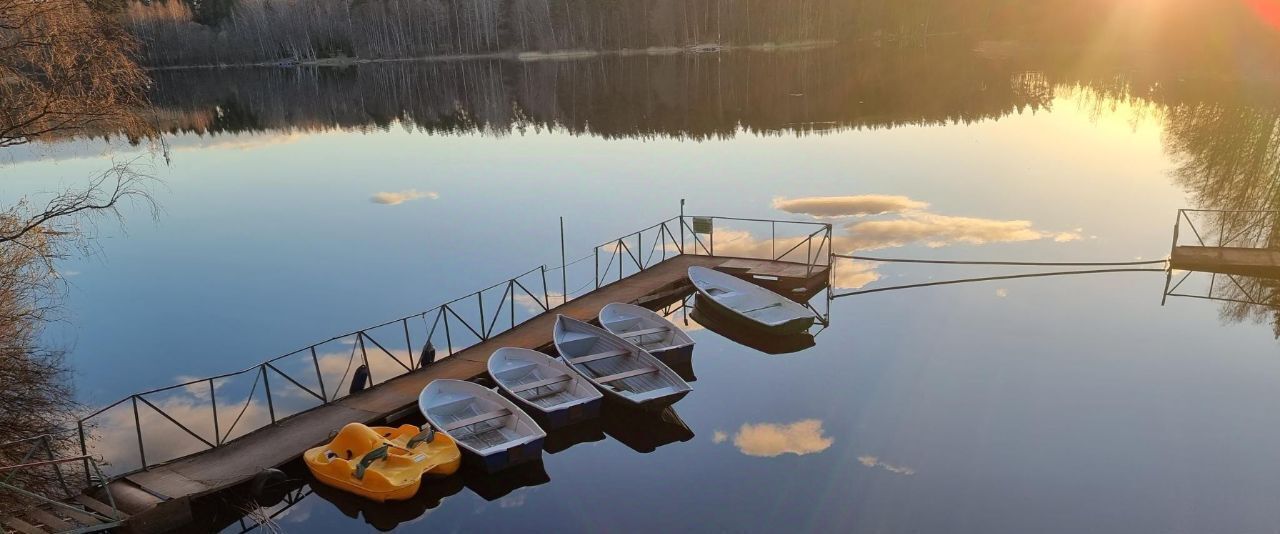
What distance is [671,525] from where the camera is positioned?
15703 mm

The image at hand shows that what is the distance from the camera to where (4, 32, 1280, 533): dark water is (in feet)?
54.9

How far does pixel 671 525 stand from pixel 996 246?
23261 mm

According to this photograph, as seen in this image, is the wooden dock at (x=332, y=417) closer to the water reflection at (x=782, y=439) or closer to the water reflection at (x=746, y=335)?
the water reflection at (x=746, y=335)

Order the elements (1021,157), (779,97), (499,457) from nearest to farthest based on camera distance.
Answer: (499,457) < (1021,157) < (779,97)

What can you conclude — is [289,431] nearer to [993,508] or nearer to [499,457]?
[499,457]

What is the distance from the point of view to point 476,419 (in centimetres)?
1830

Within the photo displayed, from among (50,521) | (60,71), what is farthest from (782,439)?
(60,71)

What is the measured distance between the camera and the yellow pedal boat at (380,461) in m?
16.3

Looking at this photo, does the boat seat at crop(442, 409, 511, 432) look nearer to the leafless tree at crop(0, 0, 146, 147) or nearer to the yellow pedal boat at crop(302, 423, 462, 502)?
the yellow pedal boat at crop(302, 423, 462, 502)

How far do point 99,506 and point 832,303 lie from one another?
22090 millimetres

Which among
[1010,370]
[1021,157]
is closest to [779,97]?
[1021,157]

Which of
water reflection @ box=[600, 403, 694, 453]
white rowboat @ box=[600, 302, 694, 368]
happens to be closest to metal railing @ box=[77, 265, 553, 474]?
white rowboat @ box=[600, 302, 694, 368]

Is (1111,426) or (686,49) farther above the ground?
(686,49)

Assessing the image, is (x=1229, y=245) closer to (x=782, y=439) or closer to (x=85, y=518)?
(x=782, y=439)
